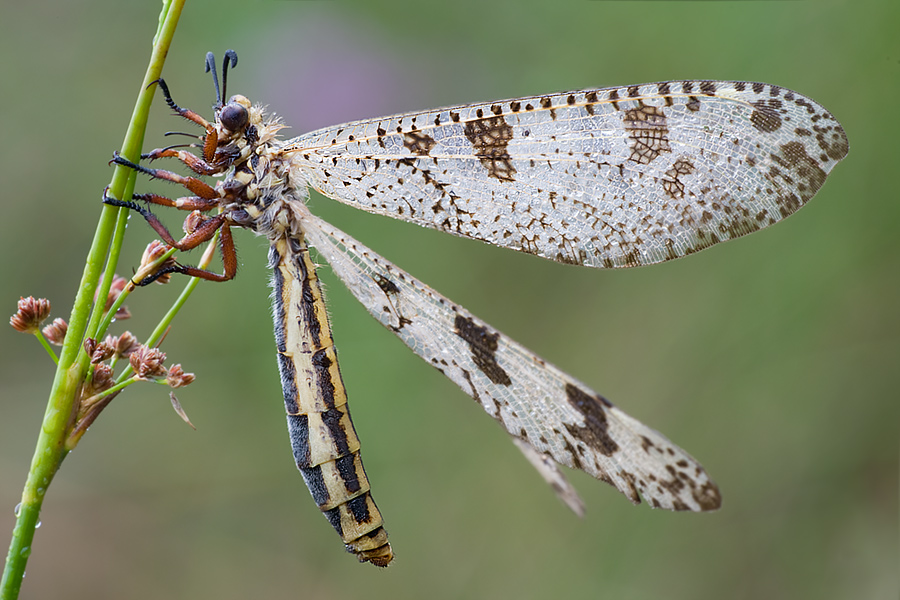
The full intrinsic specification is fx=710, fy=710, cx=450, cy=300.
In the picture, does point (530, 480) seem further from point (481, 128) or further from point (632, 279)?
point (481, 128)

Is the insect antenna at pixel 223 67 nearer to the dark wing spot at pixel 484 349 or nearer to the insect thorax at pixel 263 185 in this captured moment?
the insect thorax at pixel 263 185

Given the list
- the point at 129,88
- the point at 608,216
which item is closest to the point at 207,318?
the point at 129,88

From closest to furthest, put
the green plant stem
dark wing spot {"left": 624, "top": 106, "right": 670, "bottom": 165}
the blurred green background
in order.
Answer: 1. the green plant stem
2. dark wing spot {"left": 624, "top": 106, "right": 670, "bottom": 165}
3. the blurred green background

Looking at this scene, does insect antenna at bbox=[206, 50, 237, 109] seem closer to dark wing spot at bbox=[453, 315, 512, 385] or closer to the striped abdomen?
the striped abdomen

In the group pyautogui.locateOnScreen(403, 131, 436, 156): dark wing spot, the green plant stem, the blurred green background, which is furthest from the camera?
the blurred green background

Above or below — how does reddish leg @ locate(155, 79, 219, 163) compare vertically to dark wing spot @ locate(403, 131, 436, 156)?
above

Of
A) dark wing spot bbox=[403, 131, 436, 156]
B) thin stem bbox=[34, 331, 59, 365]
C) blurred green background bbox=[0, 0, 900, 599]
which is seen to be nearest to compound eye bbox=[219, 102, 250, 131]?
dark wing spot bbox=[403, 131, 436, 156]
